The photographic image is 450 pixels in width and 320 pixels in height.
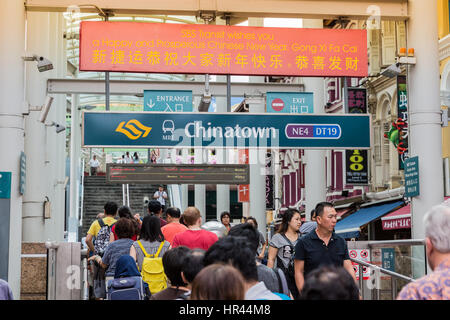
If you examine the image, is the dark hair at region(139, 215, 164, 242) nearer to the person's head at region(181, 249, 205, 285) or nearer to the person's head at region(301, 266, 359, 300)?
the person's head at region(181, 249, 205, 285)

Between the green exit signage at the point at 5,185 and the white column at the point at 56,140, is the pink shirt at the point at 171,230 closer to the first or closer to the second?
the green exit signage at the point at 5,185

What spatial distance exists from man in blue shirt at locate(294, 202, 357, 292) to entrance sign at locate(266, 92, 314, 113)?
300 inches

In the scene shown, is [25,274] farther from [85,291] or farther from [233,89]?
[233,89]

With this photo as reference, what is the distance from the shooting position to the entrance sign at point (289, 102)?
15586mm

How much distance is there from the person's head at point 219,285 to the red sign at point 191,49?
8.58 meters

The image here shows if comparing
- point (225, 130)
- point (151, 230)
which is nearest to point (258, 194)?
point (225, 130)

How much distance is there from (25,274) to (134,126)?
2.89 metres

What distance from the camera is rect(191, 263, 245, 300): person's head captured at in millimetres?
3770

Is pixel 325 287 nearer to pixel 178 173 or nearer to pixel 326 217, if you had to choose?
pixel 326 217

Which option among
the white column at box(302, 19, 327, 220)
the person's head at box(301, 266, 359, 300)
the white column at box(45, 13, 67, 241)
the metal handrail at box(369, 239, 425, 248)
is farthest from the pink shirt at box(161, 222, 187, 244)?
the white column at box(45, 13, 67, 241)

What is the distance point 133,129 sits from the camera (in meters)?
12.5

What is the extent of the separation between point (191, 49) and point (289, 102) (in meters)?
3.85

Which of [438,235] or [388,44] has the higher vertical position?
[388,44]

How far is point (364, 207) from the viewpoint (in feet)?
91.6
